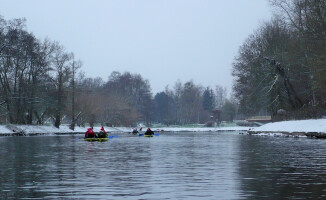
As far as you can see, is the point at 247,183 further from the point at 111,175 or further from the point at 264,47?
the point at 264,47

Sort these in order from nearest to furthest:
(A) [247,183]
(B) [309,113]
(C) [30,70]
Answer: (A) [247,183] → (B) [309,113] → (C) [30,70]

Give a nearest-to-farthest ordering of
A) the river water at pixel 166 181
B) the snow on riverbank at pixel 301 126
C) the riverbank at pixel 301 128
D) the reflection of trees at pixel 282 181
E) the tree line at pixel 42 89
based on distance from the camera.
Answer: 1. the reflection of trees at pixel 282 181
2. the river water at pixel 166 181
3. the riverbank at pixel 301 128
4. the snow on riverbank at pixel 301 126
5. the tree line at pixel 42 89

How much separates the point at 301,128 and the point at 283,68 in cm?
1275

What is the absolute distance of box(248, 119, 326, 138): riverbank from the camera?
149ft

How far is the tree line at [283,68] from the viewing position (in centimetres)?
4803

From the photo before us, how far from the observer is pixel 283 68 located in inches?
2373

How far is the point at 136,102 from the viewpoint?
133875mm

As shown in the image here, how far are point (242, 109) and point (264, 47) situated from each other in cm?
1191

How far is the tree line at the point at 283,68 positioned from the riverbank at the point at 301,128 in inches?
76.1

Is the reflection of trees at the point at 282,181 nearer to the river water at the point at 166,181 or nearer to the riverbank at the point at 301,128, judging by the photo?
the river water at the point at 166,181

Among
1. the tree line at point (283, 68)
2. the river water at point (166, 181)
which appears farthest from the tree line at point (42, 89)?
the river water at point (166, 181)

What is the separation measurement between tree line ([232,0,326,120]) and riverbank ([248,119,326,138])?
1.93 metres

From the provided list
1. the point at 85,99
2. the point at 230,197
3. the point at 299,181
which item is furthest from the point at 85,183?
the point at 85,99

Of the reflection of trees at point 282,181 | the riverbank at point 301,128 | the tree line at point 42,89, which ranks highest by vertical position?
the tree line at point 42,89
